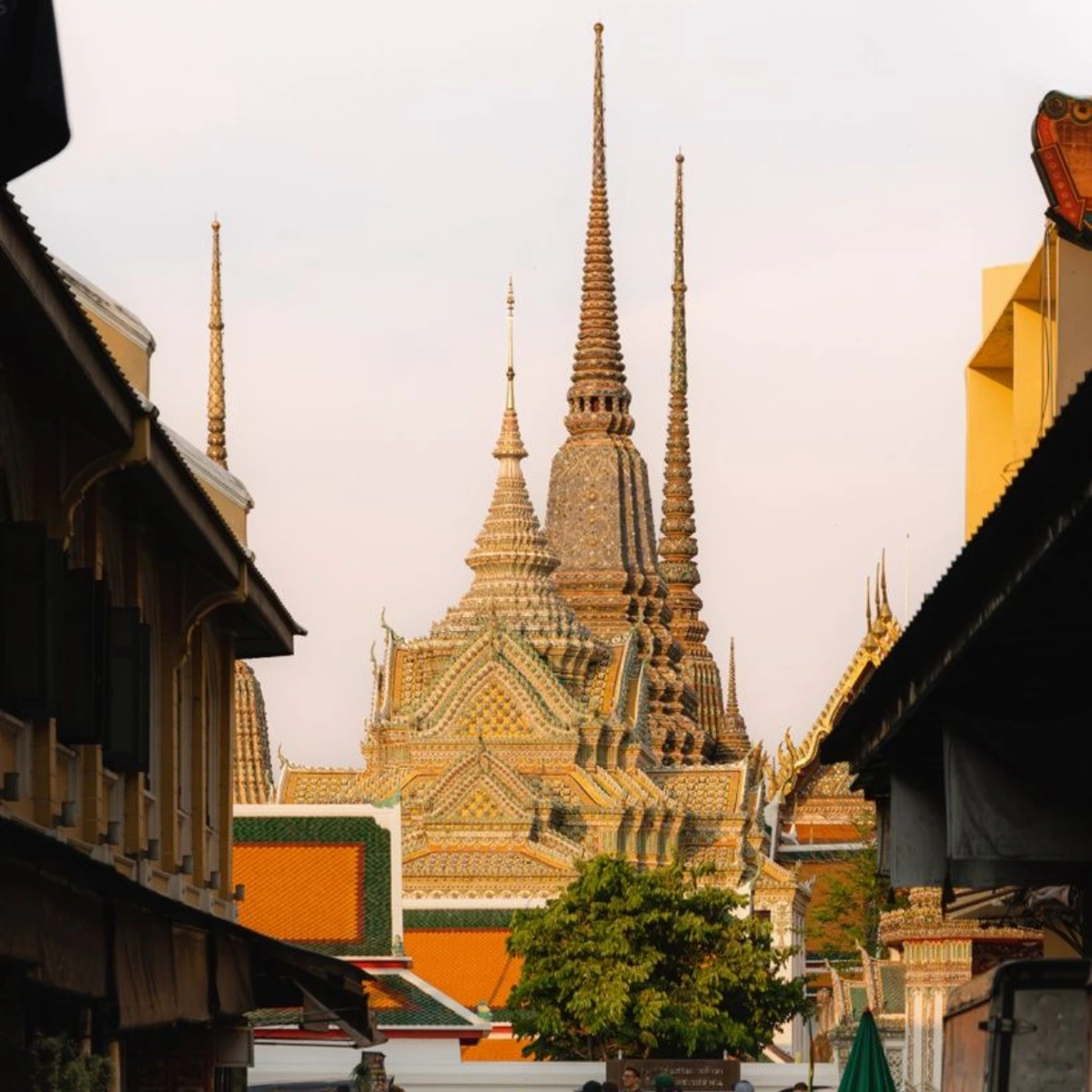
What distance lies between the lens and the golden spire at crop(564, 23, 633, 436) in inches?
3745

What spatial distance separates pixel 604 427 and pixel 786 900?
22095 mm

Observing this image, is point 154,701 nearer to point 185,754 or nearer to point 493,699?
point 185,754

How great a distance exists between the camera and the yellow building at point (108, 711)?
1095 centimetres

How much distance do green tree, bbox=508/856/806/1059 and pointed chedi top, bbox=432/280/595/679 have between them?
32.1 metres

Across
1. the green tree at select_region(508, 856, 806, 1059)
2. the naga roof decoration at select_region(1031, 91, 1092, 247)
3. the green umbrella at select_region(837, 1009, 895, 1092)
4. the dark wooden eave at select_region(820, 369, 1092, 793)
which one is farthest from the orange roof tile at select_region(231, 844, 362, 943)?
the dark wooden eave at select_region(820, 369, 1092, 793)

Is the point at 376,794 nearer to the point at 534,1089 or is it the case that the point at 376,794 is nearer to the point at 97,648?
the point at 534,1089

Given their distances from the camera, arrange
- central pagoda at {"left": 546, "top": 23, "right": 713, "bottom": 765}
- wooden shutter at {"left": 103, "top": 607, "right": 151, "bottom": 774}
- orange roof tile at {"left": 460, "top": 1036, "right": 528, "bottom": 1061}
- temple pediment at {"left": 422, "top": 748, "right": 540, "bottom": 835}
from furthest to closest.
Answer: central pagoda at {"left": 546, "top": 23, "right": 713, "bottom": 765} < temple pediment at {"left": 422, "top": 748, "right": 540, "bottom": 835} < orange roof tile at {"left": 460, "top": 1036, "right": 528, "bottom": 1061} < wooden shutter at {"left": 103, "top": 607, "right": 151, "bottom": 774}

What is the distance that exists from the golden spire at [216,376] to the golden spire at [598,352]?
8737 millimetres

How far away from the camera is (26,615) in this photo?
12.9 metres

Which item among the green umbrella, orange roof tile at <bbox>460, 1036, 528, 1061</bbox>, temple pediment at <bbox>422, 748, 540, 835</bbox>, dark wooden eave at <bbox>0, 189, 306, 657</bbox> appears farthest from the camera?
temple pediment at <bbox>422, 748, 540, 835</bbox>

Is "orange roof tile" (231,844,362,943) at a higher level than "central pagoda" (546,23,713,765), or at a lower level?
lower

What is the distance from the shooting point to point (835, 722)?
A: 1462 centimetres

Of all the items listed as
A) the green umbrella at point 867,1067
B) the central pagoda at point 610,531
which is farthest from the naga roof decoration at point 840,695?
the green umbrella at point 867,1067

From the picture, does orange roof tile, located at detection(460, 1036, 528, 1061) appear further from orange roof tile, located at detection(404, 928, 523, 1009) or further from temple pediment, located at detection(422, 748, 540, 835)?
temple pediment, located at detection(422, 748, 540, 835)
